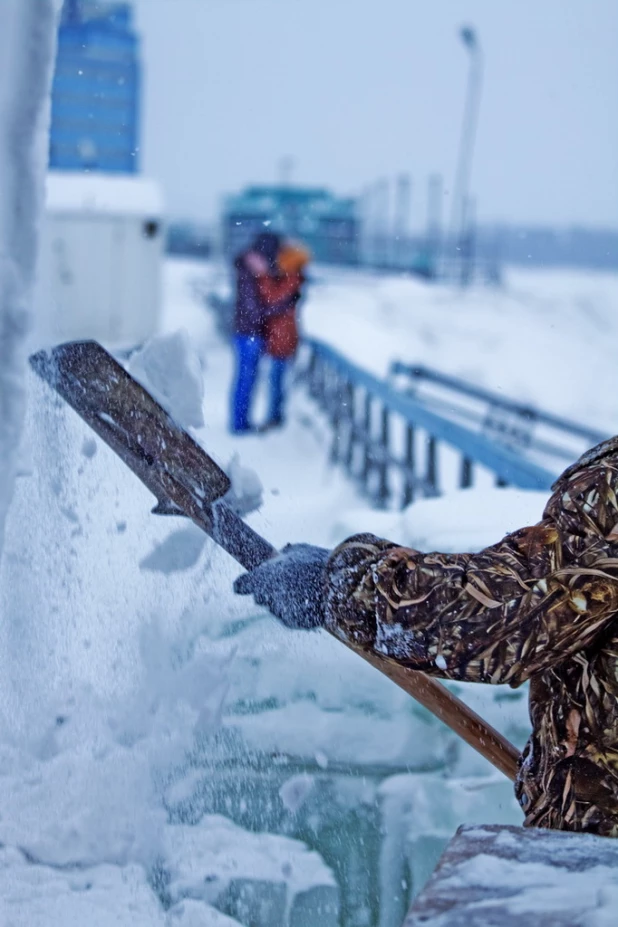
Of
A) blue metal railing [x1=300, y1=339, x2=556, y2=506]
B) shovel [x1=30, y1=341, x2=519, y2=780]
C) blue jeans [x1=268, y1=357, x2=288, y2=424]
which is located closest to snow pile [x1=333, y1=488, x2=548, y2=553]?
blue metal railing [x1=300, y1=339, x2=556, y2=506]

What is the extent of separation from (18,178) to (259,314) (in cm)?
138

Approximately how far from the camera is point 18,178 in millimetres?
1835

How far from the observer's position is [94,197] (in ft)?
27.5

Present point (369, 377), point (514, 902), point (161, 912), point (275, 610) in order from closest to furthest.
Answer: point (514, 902), point (275, 610), point (161, 912), point (369, 377)

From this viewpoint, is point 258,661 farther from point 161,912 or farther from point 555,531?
point 555,531

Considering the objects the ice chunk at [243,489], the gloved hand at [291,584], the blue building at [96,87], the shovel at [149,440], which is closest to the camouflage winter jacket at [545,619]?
the gloved hand at [291,584]

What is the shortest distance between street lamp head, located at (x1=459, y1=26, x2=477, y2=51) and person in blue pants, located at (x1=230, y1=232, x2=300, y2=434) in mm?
708

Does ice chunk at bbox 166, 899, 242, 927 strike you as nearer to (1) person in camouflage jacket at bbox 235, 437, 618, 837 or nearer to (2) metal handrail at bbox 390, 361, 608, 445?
(1) person in camouflage jacket at bbox 235, 437, 618, 837

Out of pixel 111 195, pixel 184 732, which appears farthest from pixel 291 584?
pixel 111 195

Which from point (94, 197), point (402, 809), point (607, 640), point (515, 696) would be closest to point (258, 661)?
point (402, 809)

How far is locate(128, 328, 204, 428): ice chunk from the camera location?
6.51 feet

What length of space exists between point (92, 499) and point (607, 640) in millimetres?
1233

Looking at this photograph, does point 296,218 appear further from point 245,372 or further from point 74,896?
point 74,896

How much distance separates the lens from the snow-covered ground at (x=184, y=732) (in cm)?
196
